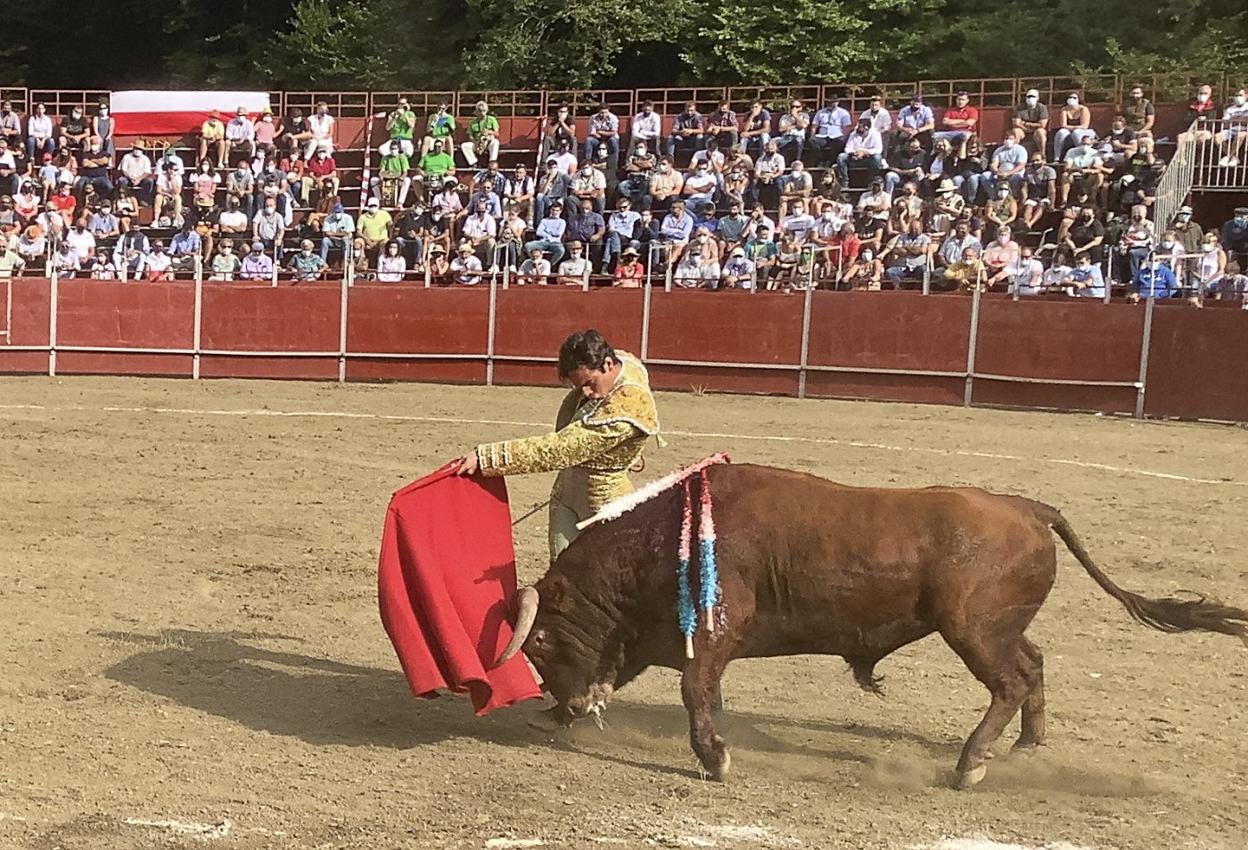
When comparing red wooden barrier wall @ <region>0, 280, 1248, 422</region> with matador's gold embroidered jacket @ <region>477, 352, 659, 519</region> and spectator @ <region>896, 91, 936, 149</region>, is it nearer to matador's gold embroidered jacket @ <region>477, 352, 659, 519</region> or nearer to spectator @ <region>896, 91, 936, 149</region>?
spectator @ <region>896, 91, 936, 149</region>

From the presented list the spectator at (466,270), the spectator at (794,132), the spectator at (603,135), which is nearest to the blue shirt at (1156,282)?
the spectator at (794,132)

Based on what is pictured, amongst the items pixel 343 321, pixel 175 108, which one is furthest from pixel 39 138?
pixel 343 321

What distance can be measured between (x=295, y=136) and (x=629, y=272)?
6.79 m

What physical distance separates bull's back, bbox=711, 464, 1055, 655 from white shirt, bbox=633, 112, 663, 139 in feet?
52.0

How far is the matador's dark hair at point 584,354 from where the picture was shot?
4.83m

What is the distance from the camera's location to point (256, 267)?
18.2 meters

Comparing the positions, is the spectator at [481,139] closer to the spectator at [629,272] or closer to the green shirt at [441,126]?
the green shirt at [441,126]

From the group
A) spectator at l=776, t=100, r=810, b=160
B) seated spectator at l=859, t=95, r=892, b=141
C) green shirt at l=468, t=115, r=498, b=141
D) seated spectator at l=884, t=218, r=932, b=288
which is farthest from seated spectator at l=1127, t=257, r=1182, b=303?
green shirt at l=468, t=115, r=498, b=141

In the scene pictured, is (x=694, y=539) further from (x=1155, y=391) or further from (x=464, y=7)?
(x=464, y=7)

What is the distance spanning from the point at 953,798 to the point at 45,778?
2.54m

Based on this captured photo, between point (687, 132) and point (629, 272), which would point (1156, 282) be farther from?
point (687, 132)

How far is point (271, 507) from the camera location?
9.09 metres

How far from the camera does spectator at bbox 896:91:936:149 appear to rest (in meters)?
18.5

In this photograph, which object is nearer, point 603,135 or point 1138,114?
point 1138,114
